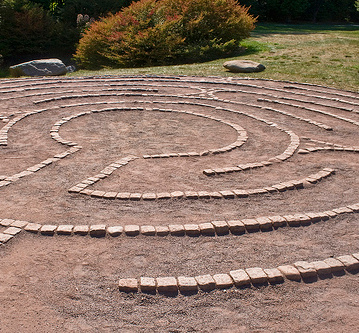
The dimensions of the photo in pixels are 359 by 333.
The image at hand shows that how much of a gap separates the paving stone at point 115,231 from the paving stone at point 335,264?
2.67 meters

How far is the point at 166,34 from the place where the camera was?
79.3 ft

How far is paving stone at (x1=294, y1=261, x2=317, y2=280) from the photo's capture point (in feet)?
16.7

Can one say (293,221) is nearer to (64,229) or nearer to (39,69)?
(64,229)

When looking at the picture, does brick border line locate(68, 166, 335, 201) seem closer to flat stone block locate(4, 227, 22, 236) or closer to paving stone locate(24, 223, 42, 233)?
paving stone locate(24, 223, 42, 233)

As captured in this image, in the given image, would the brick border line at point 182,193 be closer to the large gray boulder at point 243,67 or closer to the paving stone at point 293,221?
the paving stone at point 293,221

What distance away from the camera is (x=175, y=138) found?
33.4 feet

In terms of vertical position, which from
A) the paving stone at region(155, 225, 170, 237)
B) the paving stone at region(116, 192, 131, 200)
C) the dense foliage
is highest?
the dense foliage

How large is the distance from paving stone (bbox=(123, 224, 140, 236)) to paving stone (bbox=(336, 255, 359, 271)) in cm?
261

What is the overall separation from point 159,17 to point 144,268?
71.9ft

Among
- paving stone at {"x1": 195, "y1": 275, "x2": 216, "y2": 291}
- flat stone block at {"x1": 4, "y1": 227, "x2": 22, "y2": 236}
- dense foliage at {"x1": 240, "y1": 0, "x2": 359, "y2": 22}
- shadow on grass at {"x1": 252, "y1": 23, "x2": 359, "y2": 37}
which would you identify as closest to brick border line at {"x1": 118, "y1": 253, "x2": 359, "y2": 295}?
paving stone at {"x1": 195, "y1": 275, "x2": 216, "y2": 291}

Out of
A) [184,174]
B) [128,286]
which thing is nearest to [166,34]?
[184,174]

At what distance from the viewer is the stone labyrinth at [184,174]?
18.5ft

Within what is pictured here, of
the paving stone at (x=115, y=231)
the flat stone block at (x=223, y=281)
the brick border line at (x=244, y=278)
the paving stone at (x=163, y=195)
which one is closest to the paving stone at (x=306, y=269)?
the brick border line at (x=244, y=278)

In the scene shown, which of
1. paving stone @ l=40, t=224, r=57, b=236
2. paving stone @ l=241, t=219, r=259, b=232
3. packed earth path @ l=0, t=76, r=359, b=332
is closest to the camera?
packed earth path @ l=0, t=76, r=359, b=332
